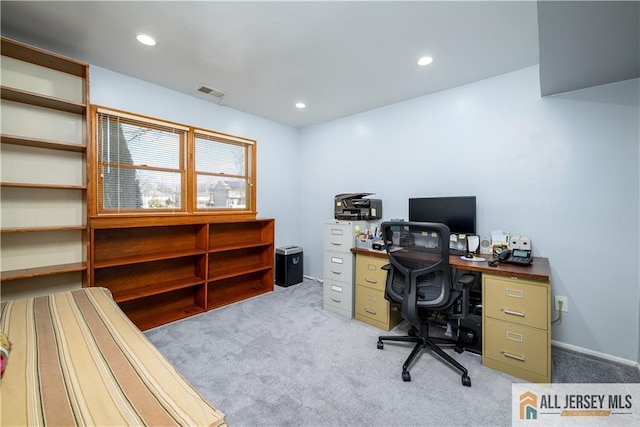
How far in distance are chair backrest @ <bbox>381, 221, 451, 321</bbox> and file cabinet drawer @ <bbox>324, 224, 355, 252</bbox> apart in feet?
2.48

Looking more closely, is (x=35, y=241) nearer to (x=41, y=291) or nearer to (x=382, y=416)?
(x=41, y=291)

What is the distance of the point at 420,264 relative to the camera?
2.00 m

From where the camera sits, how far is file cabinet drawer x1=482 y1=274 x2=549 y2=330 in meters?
1.79

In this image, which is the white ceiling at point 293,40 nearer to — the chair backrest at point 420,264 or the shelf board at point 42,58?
the shelf board at point 42,58

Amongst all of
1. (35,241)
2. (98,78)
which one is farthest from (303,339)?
(98,78)

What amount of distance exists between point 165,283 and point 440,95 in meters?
3.74

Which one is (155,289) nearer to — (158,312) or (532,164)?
(158,312)

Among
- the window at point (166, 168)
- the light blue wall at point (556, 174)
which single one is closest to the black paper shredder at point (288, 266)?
the window at point (166, 168)

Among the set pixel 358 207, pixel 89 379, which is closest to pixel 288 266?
pixel 358 207

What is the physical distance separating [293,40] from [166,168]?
78.3 inches

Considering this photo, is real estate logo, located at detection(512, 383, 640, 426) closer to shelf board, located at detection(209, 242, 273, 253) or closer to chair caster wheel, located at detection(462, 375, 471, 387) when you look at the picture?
chair caster wheel, located at detection(462, 375, 471, 387)

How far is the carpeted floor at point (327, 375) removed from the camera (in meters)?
1.57

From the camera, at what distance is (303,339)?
2402mm

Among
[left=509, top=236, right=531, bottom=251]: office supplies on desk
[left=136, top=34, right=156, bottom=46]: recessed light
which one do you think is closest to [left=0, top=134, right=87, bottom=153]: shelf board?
[left=136, top=34, right=156, bottom=46]: recessed light
